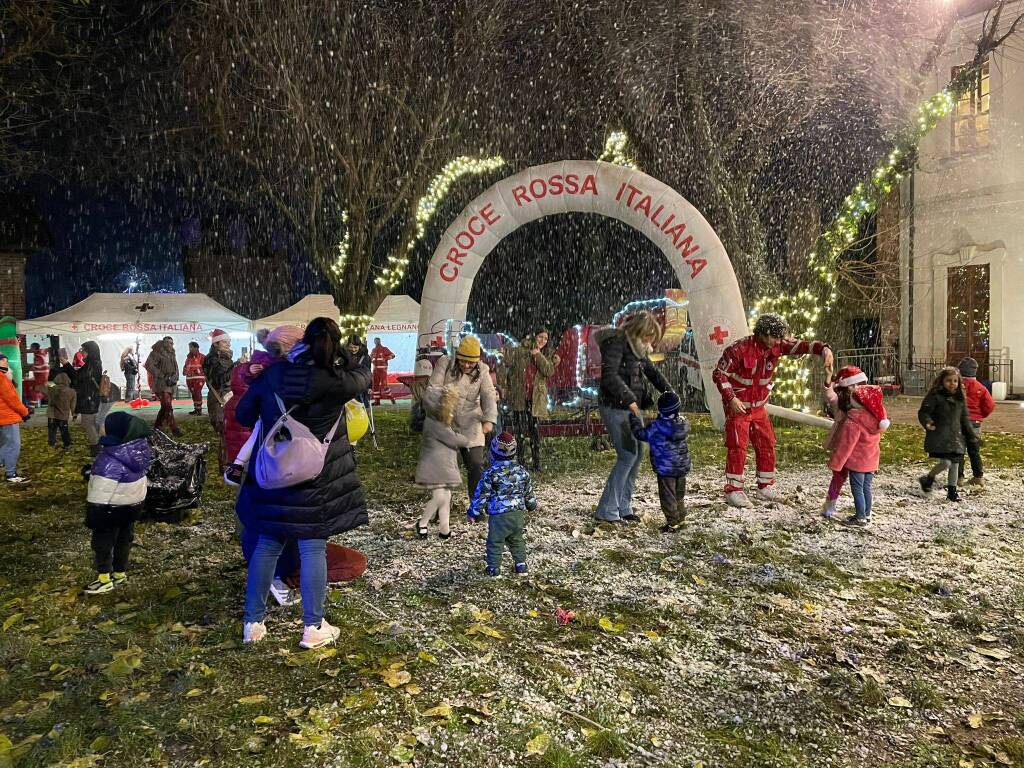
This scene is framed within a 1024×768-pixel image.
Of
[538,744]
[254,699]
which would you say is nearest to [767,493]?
[538,744]

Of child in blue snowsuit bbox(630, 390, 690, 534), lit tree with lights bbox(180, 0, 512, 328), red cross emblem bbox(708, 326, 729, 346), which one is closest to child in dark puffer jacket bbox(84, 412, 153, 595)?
child in blue snowsuit bbox(630, 390, 690, 534)

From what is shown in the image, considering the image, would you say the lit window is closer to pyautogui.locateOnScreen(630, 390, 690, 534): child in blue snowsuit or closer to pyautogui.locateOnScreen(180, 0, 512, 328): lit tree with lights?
pyautogui.locateOnScreen(180, 0, 512, 328): lit tree with lights

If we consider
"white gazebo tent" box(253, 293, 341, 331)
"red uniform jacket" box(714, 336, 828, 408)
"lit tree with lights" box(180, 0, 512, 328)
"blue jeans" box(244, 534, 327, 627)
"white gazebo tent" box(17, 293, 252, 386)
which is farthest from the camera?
"white gazebo tent" box(253, 293, 341, 331)

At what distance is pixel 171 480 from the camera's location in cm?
680

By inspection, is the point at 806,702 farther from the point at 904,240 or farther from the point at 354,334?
the point at 904,240

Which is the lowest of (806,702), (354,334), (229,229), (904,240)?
(806,702)

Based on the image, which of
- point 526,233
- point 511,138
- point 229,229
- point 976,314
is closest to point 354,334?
point 511,138

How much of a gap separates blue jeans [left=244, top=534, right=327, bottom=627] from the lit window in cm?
2186

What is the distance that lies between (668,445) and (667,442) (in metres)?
0.03

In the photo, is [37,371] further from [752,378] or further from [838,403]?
[838,403]

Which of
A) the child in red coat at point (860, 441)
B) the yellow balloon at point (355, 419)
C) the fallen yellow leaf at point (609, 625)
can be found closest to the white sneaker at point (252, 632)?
the yellow balloon at point (355, 419)

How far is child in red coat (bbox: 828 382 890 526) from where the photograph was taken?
6.41 meters

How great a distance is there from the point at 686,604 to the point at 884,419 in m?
3.05

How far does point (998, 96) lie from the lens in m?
18.8
